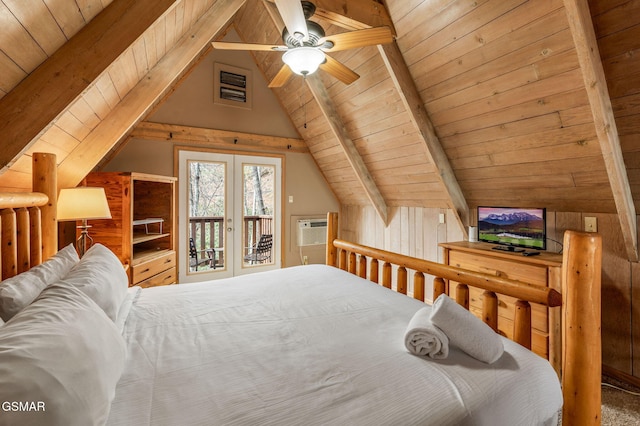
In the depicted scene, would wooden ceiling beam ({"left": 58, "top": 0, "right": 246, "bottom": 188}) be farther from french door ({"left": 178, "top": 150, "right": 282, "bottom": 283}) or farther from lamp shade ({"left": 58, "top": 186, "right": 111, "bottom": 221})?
french door ({"left": 178, "top": 150, "right": 282, "bottom": 283})

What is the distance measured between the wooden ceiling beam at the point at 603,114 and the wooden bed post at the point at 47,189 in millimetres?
3063

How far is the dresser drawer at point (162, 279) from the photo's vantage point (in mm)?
3092

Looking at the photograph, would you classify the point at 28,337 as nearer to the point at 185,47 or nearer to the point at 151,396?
the point at 151,396

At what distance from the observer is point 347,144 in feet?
13.0

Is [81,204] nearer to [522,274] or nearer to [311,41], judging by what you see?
[311,41]

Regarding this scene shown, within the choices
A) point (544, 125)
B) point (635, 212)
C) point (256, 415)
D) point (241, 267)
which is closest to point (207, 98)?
point (241, 267)

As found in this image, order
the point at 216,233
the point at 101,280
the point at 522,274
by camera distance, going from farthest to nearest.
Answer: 1. the point at 216,233
2. the point at 522,274
3. the point at 101,280

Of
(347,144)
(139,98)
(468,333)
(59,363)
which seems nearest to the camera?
(59,363)

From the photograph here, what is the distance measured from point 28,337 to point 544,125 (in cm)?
297

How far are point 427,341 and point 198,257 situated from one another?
3657mm

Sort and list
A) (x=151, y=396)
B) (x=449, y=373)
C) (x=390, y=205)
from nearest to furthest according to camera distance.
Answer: (x=151, y=396), (x=449, y=373), (x=390, y=205)

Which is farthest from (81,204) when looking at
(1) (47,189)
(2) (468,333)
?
(2) (468,333)

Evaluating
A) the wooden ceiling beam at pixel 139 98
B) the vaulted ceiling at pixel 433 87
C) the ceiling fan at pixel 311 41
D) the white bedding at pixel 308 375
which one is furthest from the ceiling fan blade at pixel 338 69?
the white bedding at pixel 308 375

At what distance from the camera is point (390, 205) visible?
438 centimetres
